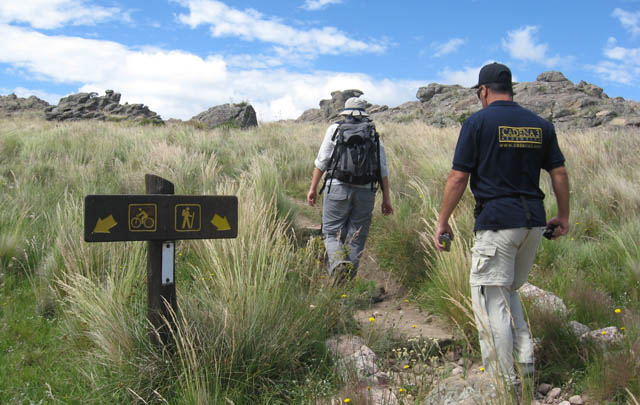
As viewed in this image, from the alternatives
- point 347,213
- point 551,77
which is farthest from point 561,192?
point 551,77

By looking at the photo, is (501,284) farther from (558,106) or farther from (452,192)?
(558,106)

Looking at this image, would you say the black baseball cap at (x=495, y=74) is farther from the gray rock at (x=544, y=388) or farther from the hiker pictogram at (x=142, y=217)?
the hiker pictogram at (x=142, y=217)

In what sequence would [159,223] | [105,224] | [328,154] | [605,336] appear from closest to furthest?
[105,224]
[159,223]
[605,336]
[328,154]

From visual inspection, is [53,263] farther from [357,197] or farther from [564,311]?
[564,311]

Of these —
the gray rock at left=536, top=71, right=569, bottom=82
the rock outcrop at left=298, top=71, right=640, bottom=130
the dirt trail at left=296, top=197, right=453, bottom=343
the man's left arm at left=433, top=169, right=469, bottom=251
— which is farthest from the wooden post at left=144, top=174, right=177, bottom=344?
the gray rock at left=536, top=71, right=569, bottom=82

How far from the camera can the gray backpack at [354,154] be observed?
4.85m

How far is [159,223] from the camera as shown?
269 centimetres

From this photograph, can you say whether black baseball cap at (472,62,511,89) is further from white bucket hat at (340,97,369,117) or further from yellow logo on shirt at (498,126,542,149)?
white bucket hat at (340,97,369,117)

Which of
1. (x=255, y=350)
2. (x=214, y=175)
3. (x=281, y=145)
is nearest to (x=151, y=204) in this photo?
(x=255, y=350)

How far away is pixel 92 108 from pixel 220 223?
5030 cm

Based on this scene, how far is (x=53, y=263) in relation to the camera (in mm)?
4285

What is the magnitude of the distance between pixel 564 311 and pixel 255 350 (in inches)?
94.0

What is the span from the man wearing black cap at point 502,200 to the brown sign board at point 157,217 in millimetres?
1368

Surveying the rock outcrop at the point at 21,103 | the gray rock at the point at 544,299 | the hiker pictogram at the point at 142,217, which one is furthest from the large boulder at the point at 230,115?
the rock outcrop at the point at 21,103
